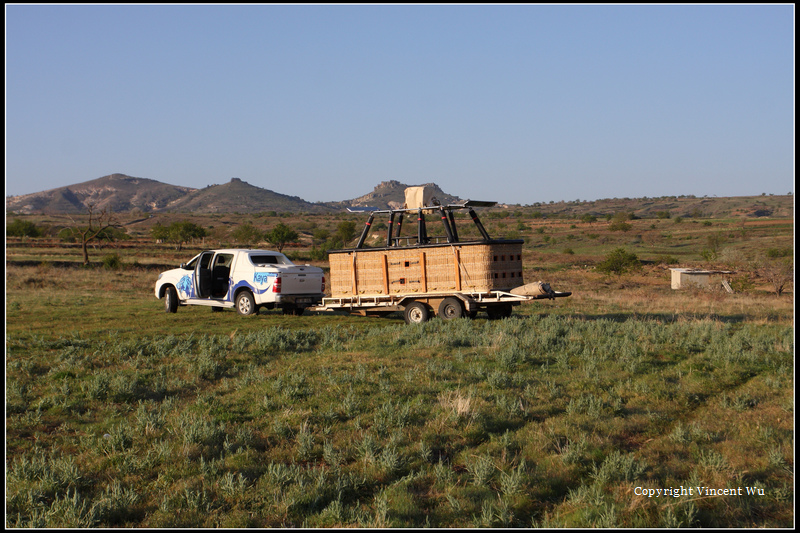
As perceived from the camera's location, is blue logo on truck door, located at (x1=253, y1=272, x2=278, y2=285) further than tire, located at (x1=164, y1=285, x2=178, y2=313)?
No

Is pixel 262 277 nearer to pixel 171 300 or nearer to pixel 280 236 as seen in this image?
pixel 171 300

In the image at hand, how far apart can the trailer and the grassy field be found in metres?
1.02

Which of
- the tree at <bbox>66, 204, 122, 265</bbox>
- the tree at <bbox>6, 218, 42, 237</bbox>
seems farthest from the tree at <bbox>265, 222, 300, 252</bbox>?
the tree at <bbox>6, 218, 42, 237</bbox>

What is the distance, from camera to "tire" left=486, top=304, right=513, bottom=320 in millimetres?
17523

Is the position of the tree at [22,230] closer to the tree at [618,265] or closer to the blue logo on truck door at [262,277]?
the tree at [618,265]

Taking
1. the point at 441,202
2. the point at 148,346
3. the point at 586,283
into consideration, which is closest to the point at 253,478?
the point at 148,346

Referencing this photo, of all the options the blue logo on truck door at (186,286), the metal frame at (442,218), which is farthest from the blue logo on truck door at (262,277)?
the metal frame at (442,218)

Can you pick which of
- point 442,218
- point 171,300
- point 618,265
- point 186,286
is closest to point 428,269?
point 442,218

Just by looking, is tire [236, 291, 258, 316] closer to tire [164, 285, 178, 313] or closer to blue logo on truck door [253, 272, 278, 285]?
blue logo on truck door [253, 272, 278, 285]

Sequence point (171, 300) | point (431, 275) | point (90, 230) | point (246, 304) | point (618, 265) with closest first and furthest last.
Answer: point (431, 275) → point (246, 304) → point (171, 300) → point (618, 265) → point (90, 230)

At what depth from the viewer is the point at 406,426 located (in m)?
8.32

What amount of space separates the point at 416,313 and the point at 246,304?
17.9ft

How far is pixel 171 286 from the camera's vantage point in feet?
68.6

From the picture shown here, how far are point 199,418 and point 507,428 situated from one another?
3.94 m
